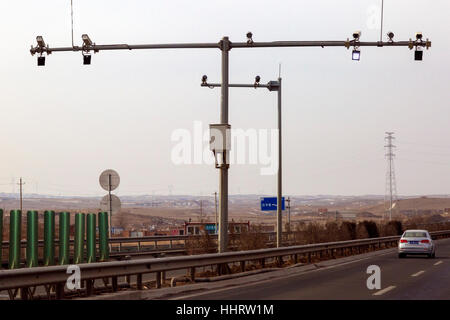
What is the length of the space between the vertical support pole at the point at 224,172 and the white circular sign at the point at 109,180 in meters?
5.16

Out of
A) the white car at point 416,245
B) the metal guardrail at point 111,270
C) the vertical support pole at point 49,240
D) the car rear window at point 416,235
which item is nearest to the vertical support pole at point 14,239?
the vertical support pole at point 49,240

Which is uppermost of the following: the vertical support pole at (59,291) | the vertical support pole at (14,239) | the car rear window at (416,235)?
the vertical support pole at (14,239)

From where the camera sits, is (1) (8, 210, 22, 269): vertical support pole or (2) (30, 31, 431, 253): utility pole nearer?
(1) (8, 210, 22, 269): vertical support pole

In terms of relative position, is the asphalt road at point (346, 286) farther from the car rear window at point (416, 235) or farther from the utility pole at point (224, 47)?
the car rear window at point (416, 235)

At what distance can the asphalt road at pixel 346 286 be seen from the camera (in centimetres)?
1548

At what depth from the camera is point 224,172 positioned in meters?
21.8

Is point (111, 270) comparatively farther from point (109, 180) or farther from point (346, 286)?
point (109, 180)

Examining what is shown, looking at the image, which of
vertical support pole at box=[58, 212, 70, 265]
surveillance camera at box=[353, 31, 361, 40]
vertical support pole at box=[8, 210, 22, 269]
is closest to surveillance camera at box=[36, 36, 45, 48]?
vertical support pole at box=[58, 212, 70, 265]

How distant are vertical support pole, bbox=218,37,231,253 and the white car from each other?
1321cm

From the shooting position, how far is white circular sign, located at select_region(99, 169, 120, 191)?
25.3 metres

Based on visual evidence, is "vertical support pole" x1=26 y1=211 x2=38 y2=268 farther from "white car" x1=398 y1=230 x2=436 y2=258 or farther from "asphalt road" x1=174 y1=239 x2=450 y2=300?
"white car" x1=398 y1=230 x2=436 y2=258
